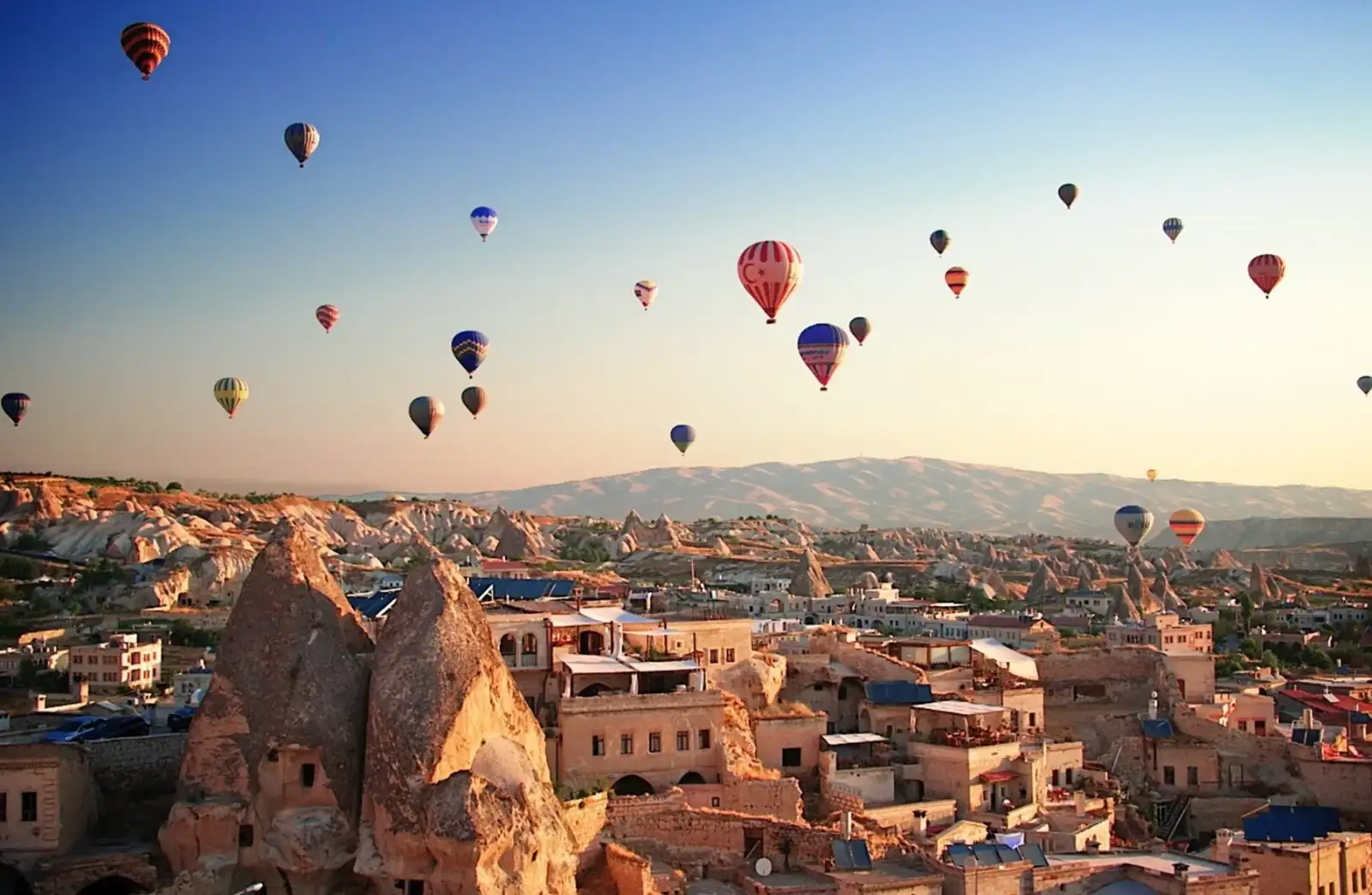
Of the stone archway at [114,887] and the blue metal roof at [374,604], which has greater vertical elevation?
the blue metal roof at [374,604]

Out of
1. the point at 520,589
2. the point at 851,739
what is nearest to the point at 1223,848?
the point at 851,739

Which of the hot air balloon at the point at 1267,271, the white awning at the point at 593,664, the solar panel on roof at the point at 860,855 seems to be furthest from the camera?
the hot air balloon at the point at 1267,271

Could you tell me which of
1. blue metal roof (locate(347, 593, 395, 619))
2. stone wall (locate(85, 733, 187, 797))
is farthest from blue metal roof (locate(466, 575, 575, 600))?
stone wall (locate(85, 733, 187, 797))

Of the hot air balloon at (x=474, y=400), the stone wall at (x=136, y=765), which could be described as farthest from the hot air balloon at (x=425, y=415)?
the stone wall at (x=136, y=765)

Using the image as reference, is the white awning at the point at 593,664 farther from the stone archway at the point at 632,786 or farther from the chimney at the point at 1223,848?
the chimney at the point at 1223,848

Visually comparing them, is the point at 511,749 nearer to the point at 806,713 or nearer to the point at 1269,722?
the point at 806,713

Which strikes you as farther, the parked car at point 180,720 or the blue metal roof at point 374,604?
the blue metal roof at point 374,604

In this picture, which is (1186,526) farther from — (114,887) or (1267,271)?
(114,887)
